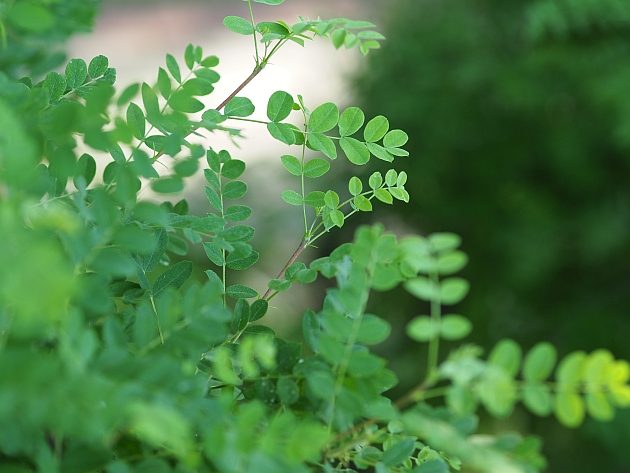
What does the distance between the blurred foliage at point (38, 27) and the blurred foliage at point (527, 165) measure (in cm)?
86

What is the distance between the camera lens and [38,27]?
0.78ft

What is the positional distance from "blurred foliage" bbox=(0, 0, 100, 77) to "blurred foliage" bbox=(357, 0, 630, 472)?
856 mm

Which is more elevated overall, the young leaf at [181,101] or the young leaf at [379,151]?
the young leaf at [379,151]

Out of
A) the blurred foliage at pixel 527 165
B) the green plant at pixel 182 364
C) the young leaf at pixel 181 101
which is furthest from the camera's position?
the blurred foliage at pixel 527 165

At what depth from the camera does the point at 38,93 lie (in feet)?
1.00

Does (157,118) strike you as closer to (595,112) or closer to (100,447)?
(100,447)

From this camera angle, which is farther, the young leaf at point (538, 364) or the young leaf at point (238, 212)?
the young leaf at point (238, 212)

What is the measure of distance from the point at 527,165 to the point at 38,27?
1299mm

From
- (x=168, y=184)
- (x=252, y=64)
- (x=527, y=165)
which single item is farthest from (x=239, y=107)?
(x=252, y=64)

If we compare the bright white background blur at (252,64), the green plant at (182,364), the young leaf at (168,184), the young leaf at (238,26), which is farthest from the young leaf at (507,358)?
the bright white background blur at (252,64)

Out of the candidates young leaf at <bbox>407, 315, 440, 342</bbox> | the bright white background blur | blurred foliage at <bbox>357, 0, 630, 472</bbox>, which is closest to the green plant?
young leaf at <bbox>407, 315, 440, 342</bbox>

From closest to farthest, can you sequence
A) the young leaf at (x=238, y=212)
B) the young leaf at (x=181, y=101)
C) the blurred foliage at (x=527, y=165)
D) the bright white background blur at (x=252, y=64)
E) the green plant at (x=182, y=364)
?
the green plant at (x=182, y=364) < the young leaf at (x=181, y=101) < the young leaf at (x=238, y=212) < the blurred foliage at (x=527, y=165) < the bright white background blur at (x=252, y=64)

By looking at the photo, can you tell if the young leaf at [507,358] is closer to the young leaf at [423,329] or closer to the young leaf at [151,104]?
the young leaf at [423,329]

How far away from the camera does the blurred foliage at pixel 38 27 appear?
239 mm
